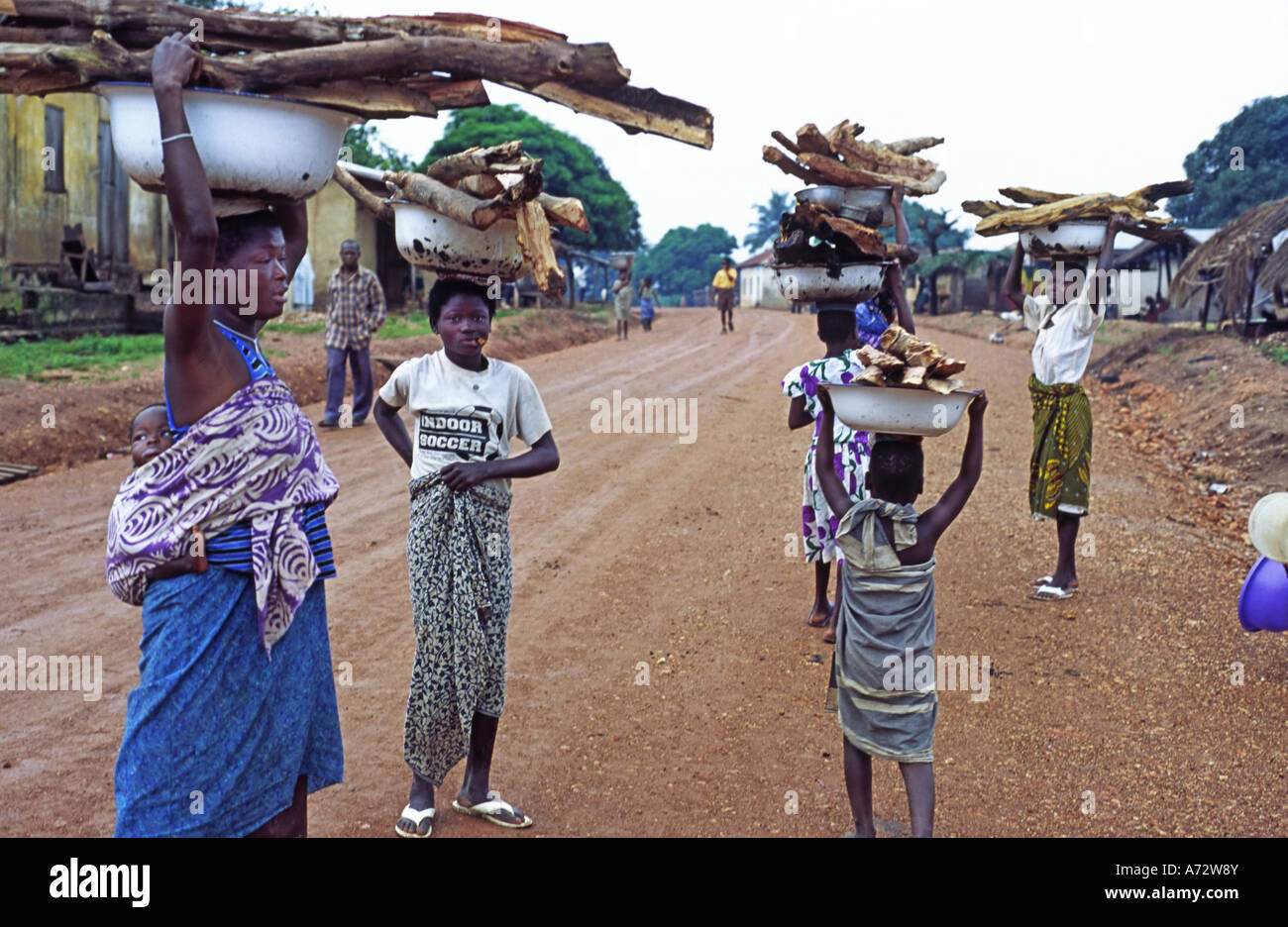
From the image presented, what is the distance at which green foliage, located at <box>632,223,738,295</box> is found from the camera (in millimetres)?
86188

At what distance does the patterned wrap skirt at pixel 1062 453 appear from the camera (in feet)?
21.2

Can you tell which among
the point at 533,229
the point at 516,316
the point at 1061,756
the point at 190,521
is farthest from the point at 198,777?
the point at 516,316

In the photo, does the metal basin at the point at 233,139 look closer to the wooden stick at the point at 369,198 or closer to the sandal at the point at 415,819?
the wooden stick at the point at 369,198

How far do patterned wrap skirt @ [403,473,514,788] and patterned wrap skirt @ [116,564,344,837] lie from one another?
3.45 ft

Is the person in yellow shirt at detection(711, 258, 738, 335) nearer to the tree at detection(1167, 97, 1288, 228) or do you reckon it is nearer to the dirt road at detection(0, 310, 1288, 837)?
the dirt road at detection(0, 310, 1288, 837)

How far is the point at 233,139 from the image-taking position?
2324 mm

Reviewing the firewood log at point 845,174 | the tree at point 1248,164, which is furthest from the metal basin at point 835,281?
the tree at point 1248,164

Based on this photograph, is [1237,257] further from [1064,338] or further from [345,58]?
[345,58]

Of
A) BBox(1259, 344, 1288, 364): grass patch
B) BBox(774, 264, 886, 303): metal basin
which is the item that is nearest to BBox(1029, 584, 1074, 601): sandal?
BBox(774, 264, 886, 303): metal basin

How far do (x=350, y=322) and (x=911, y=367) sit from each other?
880 cm

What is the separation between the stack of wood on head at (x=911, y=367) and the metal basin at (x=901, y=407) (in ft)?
0.09

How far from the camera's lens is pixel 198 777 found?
7.77 ft

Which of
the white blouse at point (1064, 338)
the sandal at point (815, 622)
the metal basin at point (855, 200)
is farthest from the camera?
the white blouse at point (1064, 338)

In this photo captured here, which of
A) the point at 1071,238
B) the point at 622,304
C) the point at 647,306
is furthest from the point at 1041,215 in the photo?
the point at 647,306
